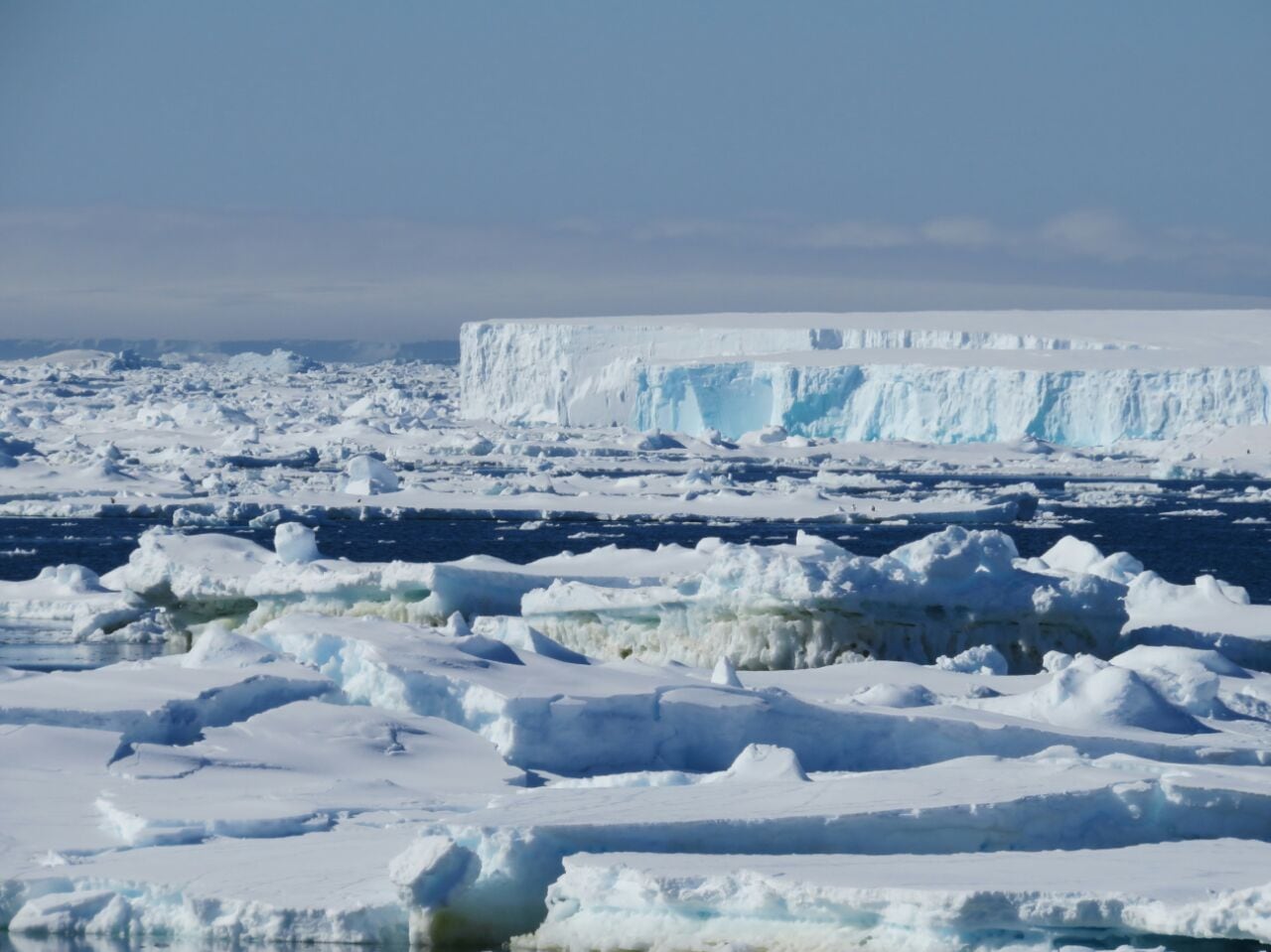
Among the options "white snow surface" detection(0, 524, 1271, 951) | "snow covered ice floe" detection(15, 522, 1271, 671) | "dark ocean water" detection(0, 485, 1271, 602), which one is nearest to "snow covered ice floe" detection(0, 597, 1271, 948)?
"white snow surface" detection(0, 524, 1271, 951)

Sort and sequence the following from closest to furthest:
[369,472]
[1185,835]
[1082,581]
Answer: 1. [1185,835]
2. [1082,581]
3. [369,472]

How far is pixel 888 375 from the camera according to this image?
2007 inches

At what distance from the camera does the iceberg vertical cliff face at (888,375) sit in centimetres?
4728

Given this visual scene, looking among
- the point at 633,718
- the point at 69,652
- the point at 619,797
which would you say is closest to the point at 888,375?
the point at 69,652

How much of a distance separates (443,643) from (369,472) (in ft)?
83.9

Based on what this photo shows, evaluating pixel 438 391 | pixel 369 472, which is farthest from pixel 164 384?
pixel 369 472

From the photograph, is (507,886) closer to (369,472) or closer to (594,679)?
(594,679)

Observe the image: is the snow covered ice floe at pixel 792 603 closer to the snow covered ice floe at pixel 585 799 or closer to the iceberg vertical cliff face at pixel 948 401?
the snow covered ice floe at pixel 585 799

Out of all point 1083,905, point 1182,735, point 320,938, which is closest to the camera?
point 1083,905

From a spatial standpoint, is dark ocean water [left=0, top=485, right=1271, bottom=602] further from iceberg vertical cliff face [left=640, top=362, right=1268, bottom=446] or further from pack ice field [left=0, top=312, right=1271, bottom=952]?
iceberg vertical cliff face [left=640, top=362, right=1268, bottom=446]

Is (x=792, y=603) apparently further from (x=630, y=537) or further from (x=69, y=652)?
(x=630, y=537)

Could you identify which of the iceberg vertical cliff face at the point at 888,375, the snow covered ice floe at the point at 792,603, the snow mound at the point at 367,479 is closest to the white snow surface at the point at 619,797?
the snow covered ice floe at the point at 792,603

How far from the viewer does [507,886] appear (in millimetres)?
7391

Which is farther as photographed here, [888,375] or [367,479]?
[888,375]
